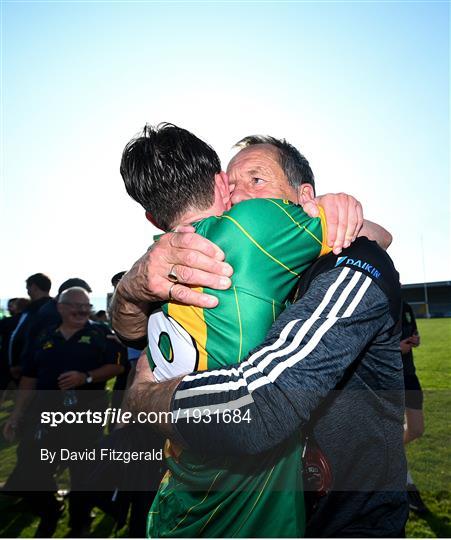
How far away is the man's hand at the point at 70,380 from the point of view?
5.60 meters

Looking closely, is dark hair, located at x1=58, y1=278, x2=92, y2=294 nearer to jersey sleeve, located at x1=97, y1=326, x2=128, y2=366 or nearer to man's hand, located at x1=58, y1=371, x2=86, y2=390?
jersey sleeve, located at x1=97, y1=326, x2=128, y2=366

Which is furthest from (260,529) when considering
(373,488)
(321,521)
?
(373,488)

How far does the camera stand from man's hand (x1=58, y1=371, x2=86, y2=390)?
560 centimetres

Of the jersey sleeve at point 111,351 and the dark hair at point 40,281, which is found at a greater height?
the dark hair at point 40,281

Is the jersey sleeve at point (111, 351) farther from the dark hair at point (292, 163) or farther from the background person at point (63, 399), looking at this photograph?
the dark hair at point (292, 163)

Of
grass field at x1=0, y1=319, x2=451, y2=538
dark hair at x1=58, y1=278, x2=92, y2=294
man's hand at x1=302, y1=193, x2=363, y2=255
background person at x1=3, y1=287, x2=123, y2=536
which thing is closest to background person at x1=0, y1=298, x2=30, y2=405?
grass field at x1=0, y1=319, x2=451, y2=538

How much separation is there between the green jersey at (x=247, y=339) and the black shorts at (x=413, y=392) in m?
5.14

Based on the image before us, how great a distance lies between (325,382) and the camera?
136 cm

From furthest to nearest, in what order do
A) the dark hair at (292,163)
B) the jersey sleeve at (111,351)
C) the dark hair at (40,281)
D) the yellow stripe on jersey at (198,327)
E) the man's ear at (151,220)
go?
1. the dark hair at (40,281)
2. the jersey sleeve at (111,351)
3. the dark hair at (292,163)
4. the man's ear at (151,220)
5. the yellow stripe on jersey at (198,327)

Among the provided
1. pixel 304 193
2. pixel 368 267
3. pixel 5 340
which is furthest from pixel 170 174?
pixel 5 340

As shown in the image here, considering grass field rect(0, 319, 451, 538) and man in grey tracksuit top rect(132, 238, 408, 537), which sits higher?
man in grey tracksuit top rect(132, 238, 408, 537)

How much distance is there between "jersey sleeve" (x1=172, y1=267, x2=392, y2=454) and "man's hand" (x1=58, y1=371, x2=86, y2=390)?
461 cm

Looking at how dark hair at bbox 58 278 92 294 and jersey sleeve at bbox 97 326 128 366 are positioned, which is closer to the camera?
jersey sleeve at bbox 97 326 128 366

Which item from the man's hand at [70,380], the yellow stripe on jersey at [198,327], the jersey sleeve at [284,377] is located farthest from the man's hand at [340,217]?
the man's hand at [70,380]
